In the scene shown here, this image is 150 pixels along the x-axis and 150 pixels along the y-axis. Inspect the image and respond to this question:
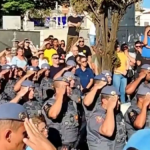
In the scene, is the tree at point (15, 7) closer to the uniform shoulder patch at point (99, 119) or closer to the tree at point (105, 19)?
the tree at point (105, 19)

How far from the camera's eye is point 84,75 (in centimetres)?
1023

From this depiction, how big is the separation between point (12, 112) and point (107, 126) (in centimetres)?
276

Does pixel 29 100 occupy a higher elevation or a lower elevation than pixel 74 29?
lower

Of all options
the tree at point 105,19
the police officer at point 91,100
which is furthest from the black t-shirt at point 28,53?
the police officer at point 91,100

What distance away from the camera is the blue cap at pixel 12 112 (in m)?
2.83

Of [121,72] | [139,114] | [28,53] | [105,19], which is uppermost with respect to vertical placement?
[105,19]

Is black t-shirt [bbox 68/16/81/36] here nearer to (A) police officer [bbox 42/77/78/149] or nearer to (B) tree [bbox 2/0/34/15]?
(A) police officer [bbox 42/77/78/149]

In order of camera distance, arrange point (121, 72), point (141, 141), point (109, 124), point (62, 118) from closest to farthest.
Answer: point (141, 141) → point (109, 124) → point (62, 118) → point (121, 72)

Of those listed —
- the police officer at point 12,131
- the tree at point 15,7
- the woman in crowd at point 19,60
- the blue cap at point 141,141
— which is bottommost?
the woman in crowd at point 19,60

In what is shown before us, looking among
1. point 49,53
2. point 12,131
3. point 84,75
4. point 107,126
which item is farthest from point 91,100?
point 49,53

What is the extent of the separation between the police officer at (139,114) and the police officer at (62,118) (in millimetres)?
648

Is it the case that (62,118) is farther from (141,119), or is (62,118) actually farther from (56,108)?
(141,119)

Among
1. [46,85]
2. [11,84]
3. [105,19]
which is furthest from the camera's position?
[105,19]

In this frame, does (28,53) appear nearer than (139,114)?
No
